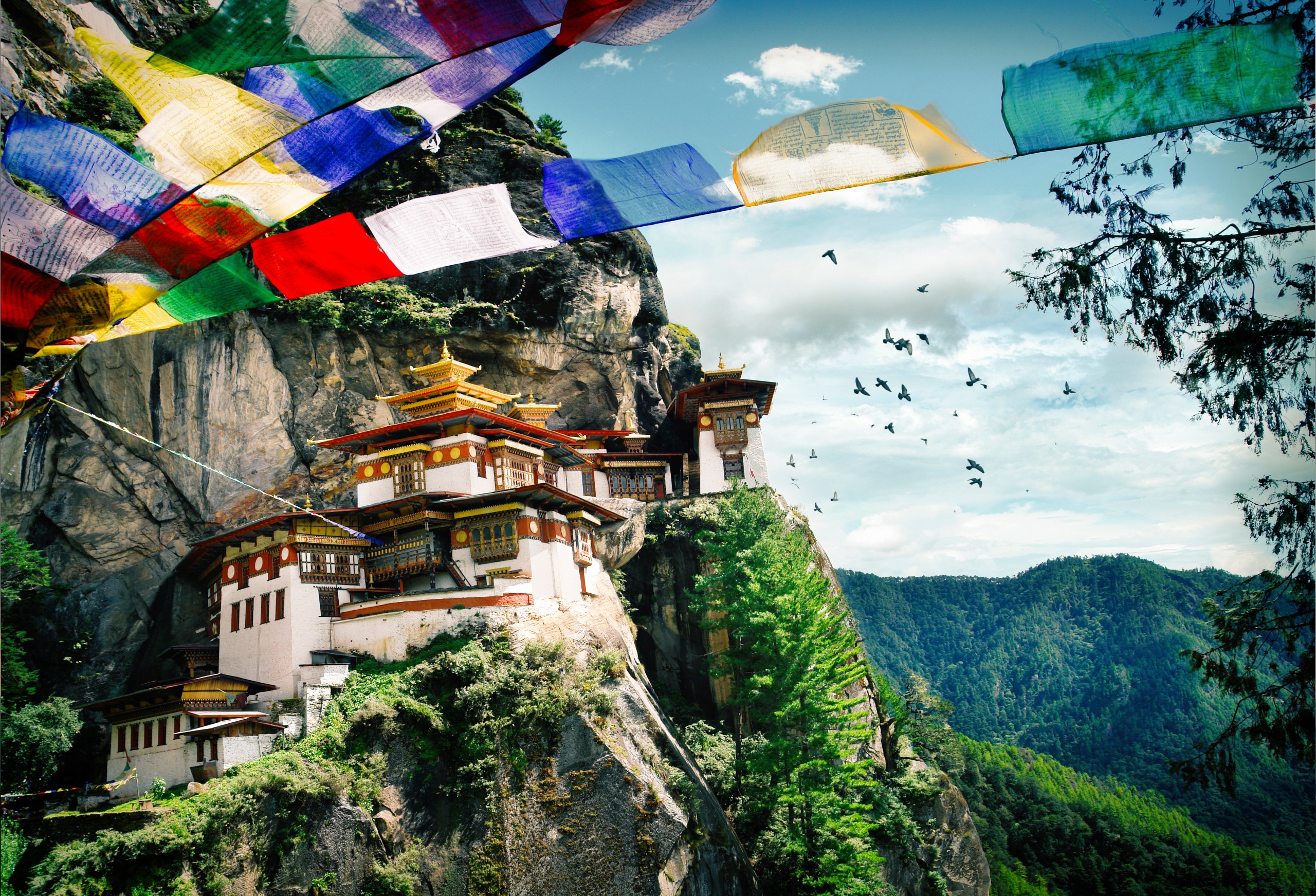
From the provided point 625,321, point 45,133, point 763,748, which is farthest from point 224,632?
point 45,133

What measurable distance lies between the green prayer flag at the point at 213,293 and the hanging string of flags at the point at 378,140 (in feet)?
0.09

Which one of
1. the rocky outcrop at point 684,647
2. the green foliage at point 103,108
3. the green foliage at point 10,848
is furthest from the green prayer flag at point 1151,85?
the green foliage at point 103,108

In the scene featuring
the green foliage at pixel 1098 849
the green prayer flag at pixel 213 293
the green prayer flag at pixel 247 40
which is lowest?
the green foliage at pixel 1098 849

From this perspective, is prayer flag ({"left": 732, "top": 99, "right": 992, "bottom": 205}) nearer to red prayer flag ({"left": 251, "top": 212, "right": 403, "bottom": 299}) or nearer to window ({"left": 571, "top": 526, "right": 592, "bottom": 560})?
red prayer flag ({"left": 251, "top": 212, "right": 403, "bottom": 299})

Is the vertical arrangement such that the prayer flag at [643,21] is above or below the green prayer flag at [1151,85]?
above

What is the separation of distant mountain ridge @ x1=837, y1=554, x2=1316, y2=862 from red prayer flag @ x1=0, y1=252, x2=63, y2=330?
69.7m

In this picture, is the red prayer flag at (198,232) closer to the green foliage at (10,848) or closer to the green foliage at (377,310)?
the green foliage at (10,848)

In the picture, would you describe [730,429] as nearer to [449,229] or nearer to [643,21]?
[449,229]

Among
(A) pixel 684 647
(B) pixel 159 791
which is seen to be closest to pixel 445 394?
(A) pixel 684 647

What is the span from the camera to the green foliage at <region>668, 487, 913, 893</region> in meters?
23.9

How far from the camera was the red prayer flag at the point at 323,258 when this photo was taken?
9.10 metres

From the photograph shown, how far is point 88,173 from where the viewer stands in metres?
7.23

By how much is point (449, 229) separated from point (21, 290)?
12.1ft

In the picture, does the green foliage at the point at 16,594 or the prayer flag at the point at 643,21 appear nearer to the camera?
the prayer flag at the point at 643,21
